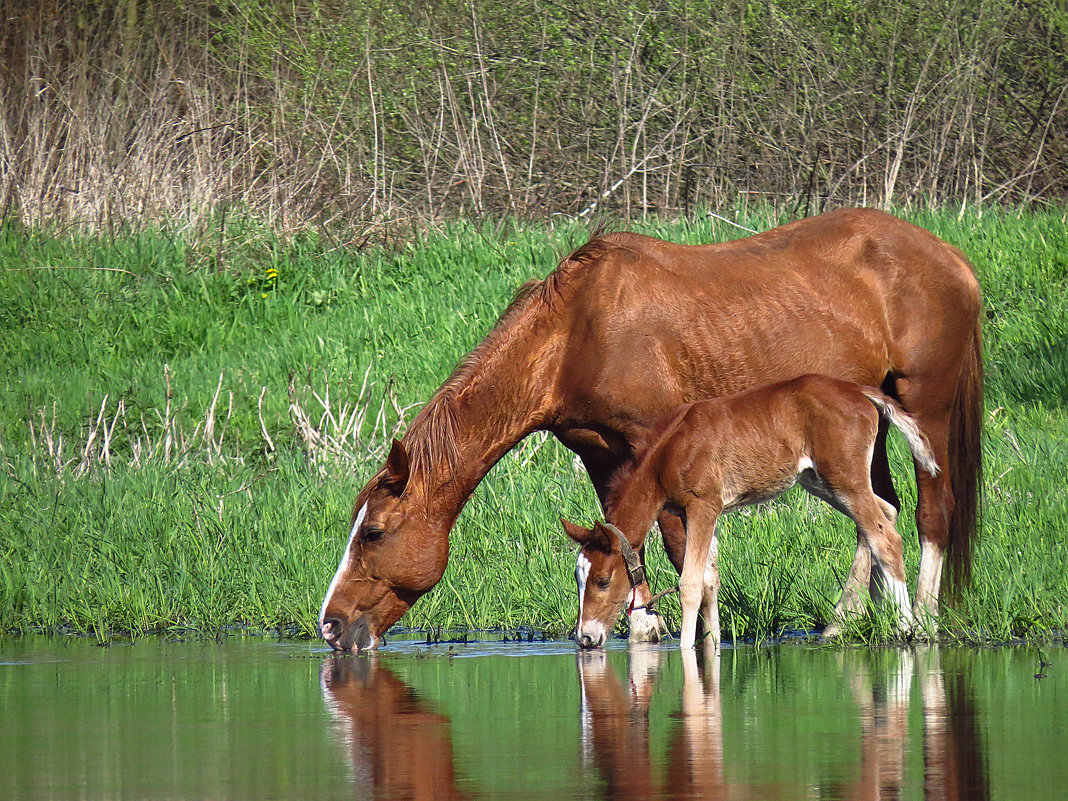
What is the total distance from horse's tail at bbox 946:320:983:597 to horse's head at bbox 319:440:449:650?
8.87 feet

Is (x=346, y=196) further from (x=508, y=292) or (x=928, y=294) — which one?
(x=928, y=294)

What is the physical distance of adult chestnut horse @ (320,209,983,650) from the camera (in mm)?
7867

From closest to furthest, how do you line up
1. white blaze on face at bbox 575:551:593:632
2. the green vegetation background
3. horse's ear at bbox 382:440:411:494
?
white blaze on face at bbox 575:551:593:632 → horse's ear at bbox 382:440:411:494 → the green vegetation background

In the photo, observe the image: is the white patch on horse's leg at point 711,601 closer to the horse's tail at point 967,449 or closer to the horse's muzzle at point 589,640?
the horse's muzzle at point 589,640

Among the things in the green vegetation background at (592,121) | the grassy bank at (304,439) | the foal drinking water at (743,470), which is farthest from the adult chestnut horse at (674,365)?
the green vegetation background at (592,121)

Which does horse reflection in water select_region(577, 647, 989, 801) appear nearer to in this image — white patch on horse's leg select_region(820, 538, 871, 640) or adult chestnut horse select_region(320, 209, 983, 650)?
white patch on horse's leg select_region(820, 538, 871, 640)

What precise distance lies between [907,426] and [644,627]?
1.64 metres

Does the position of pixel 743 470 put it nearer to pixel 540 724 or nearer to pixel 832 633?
pixel 832 633

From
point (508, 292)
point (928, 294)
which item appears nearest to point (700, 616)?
point (928, 294)

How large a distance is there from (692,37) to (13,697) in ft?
41.3

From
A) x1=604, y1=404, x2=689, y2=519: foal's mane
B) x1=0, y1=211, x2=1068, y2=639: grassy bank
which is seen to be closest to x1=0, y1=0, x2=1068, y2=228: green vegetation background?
x1=0, y1=211, x2=1068, y2=639: grassy bank

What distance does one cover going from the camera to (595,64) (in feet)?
56.5

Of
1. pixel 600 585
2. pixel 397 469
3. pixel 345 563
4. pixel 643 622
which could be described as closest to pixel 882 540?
pixel 643 622

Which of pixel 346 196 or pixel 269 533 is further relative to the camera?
pixel 346 196
